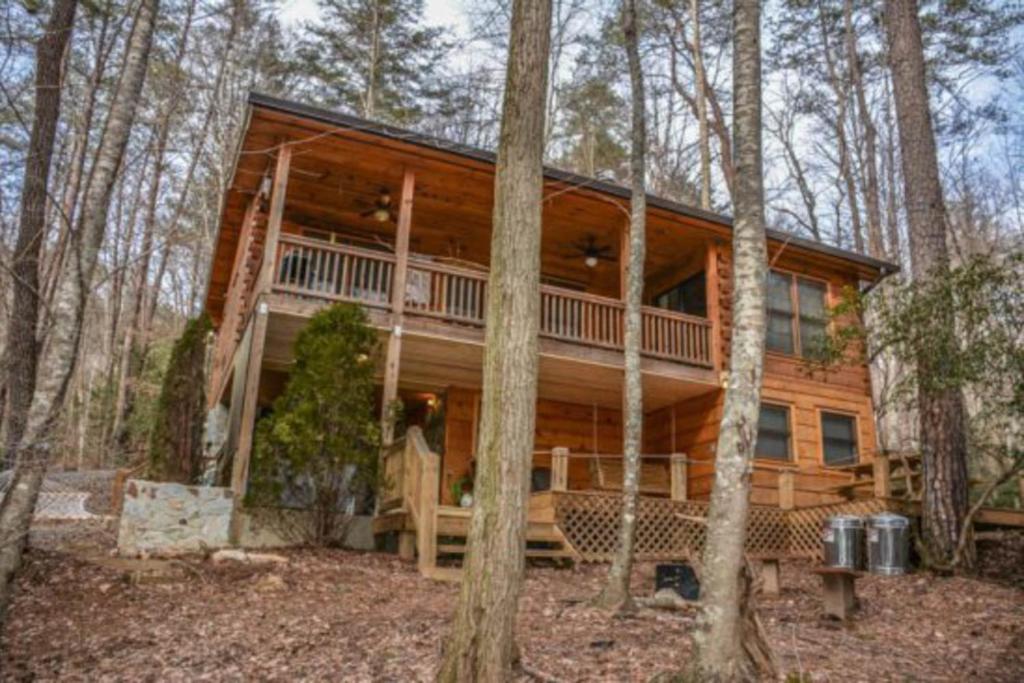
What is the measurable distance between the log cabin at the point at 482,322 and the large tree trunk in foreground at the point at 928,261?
1931 millimetres

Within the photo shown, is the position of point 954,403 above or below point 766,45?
below

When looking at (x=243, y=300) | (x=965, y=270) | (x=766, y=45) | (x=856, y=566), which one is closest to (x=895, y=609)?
(x=856, y=566)

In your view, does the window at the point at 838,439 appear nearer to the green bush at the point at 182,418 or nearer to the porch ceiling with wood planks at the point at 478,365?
the porch ceiling with wood planks at the point at 478,365

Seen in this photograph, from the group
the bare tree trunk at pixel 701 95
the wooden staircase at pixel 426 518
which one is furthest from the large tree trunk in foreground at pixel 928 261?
the bare tree trunk at pixel 701 95

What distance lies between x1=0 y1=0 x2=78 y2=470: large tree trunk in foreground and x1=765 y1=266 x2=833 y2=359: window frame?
1103 cm

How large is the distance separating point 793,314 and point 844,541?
18.2ft

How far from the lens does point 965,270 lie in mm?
8938

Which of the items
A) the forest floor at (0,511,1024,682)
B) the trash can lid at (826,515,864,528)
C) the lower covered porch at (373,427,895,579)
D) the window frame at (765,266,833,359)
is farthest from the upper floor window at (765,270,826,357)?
the forest floor at (0,511,1024,682)

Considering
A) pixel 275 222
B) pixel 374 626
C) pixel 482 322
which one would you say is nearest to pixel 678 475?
pixel 482 322

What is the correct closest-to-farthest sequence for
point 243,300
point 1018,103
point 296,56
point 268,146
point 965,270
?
1. point 965,270
2. point 268,146
3. point 243,300
4. point 1018,103
5. point 296,56

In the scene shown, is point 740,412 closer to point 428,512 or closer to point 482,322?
point 428,512

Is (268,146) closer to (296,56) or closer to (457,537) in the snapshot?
(457,537)

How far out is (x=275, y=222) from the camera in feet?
31.8

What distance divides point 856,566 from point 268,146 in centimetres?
953
